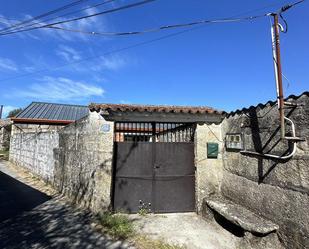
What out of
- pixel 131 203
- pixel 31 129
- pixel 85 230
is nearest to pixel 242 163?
pixel 131 203

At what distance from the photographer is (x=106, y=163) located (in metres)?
7.20

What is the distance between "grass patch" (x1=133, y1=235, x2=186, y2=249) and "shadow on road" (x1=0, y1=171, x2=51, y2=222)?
353cm

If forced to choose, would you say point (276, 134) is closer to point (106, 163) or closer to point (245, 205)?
point (245, 205)

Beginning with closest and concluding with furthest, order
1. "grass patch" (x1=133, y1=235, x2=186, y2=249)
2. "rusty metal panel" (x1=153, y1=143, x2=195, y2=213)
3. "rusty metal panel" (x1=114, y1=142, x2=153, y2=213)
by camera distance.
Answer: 1. "grass patch" (x1=133, y1=235, x2=186, y2=249)
2. "rusty metal panel" (x1=114, y1=142, x2=153, y2=213)
3. "rusty metal panel" (x1=153, y1=143, x2=195, y2=213)

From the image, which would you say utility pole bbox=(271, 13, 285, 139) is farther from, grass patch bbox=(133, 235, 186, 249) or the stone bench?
grass patch bbox=(133, 235, 186, 249)

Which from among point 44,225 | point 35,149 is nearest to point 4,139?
point 35,149

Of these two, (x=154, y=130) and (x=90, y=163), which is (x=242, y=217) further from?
(x=90, y=163)

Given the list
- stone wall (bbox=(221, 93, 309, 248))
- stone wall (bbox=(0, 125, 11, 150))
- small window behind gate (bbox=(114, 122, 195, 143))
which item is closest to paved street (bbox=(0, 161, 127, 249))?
small window behind gate (bbox=(114, 122, 195, 143))

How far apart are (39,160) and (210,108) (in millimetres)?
9571

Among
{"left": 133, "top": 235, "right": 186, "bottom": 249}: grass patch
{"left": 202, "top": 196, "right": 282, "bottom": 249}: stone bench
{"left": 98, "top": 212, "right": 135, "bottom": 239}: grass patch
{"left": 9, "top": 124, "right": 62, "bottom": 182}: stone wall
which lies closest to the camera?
{"left": 202, "top": 196, "right": 282, "bottom": 249}: stone bench

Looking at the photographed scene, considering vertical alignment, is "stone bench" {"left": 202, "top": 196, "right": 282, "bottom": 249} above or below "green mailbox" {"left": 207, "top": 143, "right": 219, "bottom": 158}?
below

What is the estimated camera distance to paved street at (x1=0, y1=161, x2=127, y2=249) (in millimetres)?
5426

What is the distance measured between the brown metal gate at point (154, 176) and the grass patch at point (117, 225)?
51 centimetres

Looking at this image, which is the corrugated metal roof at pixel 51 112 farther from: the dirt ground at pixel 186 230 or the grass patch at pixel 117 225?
the dirt ground at pixel 186 230
